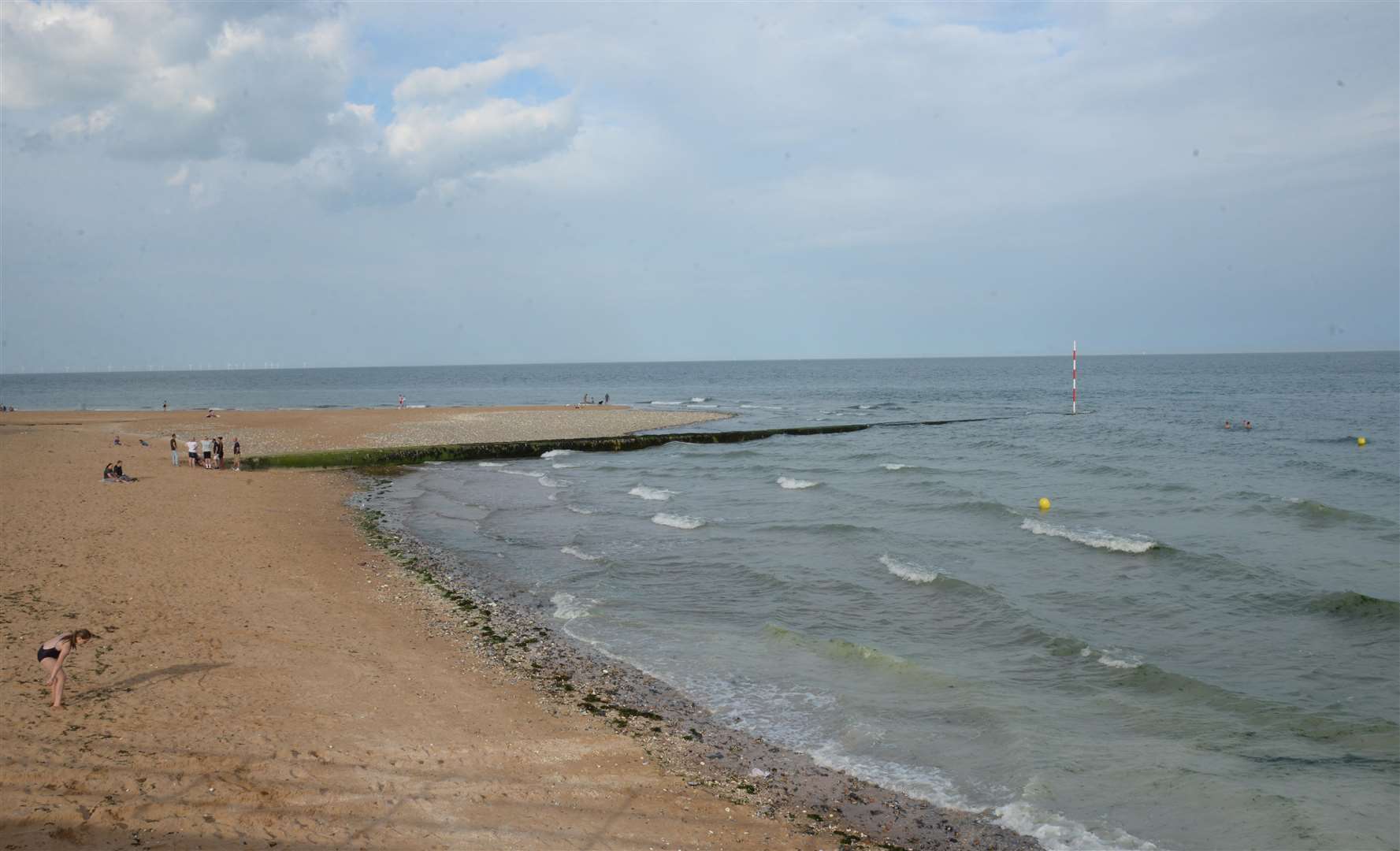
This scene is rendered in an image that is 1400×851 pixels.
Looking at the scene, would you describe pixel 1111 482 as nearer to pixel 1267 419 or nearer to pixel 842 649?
pixel 842 649

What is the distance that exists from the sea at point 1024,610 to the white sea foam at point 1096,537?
113 millimetres

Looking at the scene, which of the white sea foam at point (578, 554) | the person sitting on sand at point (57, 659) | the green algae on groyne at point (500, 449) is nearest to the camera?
the person sitting on sand at point (57, 659)

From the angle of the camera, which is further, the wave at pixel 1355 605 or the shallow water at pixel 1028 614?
the wave at pixel 1355 605

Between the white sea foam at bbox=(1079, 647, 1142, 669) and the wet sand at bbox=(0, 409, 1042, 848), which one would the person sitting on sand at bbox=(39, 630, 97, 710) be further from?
the white sea foam at bbox=(1079, 647, 1142, 669)

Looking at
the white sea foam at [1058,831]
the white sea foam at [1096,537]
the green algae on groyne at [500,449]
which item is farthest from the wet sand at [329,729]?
the green algae on groyne at [500,449]

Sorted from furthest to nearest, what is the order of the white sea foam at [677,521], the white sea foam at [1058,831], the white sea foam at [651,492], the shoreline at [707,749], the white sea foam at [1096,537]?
the white sea foam at [651,492], the white sea foam at [677,521], the white sea foam at [1096,537], the shoreline at [707,749], the white sea foam at [1058,831]

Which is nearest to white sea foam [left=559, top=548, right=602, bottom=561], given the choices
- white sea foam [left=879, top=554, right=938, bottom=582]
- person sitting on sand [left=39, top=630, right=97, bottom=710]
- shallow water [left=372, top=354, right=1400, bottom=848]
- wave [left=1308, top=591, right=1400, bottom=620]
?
shallow water [left=372, top=354, right=1400, bottom=848]

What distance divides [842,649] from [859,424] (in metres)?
39.6

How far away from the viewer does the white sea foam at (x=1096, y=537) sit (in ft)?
66.2

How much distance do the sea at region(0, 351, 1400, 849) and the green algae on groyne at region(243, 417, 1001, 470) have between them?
161 centimetres

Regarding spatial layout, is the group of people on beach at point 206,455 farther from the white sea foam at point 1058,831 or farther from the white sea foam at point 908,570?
the white sea foam at point 1058,831

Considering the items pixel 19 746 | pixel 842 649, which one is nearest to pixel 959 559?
pixel 842 649

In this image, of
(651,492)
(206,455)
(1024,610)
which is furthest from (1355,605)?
(206,455)

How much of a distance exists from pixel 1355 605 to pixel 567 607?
13.9m
